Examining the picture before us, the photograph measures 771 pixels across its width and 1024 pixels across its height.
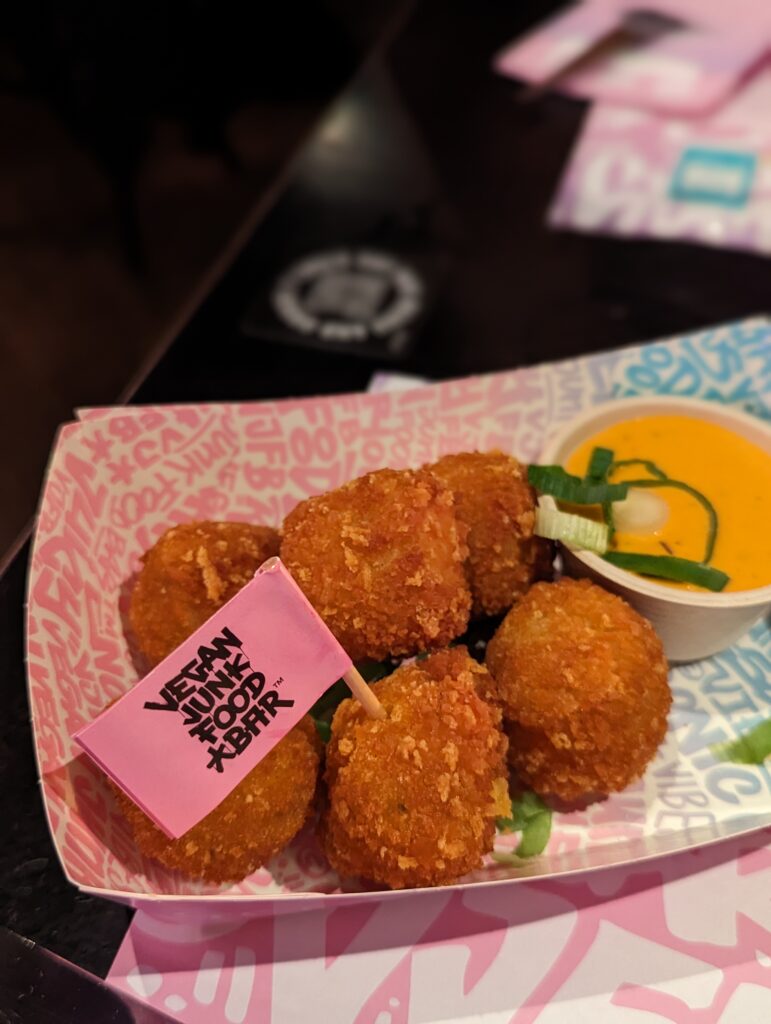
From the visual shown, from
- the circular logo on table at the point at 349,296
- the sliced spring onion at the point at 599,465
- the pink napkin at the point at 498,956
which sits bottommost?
the pink napkin at the point at 498,956

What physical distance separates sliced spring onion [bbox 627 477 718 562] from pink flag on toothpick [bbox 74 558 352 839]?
93cm

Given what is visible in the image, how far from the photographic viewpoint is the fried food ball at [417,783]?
158 cm

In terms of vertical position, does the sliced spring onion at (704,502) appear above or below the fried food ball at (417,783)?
above

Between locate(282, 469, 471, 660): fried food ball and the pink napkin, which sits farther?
locate(282, 469, 471, 660): fried food ball

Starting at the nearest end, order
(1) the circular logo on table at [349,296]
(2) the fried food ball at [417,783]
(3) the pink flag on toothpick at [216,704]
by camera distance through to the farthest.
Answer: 1. (3) the pink flag on toothpick at [216,704]
2. (2) the fried food ball at [417,783]
3. (1) the circular logo on table at [349,296]

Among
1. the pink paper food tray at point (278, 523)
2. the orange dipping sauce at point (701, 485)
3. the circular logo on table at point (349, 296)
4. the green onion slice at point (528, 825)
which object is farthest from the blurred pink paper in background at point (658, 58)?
the green onion slice at point (528, 825)

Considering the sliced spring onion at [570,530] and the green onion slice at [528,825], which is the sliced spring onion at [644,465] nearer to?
the sliced spring onion at [570,530]

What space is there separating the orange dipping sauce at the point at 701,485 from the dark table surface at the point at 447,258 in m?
0.82

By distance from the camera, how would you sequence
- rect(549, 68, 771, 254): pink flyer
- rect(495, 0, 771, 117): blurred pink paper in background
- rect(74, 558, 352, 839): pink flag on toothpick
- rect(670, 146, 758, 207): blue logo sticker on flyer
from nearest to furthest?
rect(74, 558, 352, 839): pink flag on toothpick → rect(549, 68, 771, 254): pink flyer → rect(670, 146, 758, 207): blue logo sticker on flyer → rect(495, 0, 771, 117): blurred pink paper in background

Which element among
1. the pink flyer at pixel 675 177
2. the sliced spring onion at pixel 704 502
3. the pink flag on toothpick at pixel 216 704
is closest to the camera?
the pink flag on toothpick at pixel 216 704

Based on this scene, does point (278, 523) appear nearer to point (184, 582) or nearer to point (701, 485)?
point (184, 582)

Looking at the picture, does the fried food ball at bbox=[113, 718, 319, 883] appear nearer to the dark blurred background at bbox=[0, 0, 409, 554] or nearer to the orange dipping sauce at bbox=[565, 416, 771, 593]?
the orange dipping sauce at bbox=[565, 416, 771, 593]

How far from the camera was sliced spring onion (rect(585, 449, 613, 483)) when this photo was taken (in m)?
2.10

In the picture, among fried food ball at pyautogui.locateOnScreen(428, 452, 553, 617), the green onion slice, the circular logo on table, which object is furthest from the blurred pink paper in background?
the green onion slice
